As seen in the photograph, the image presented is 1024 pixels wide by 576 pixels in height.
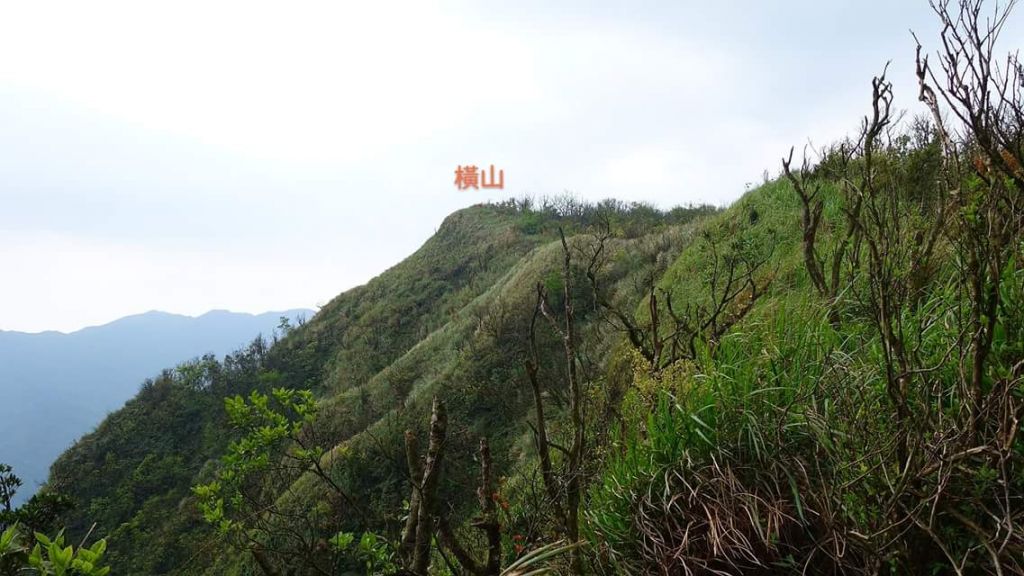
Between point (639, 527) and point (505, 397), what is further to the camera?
point (505, 397)

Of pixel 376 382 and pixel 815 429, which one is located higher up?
pixel 815 429

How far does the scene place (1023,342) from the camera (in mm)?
1457

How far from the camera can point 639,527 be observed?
1685mm

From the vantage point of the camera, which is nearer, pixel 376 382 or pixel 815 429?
pixel 815 429

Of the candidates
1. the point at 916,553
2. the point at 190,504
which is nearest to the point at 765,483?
the point at 916,553

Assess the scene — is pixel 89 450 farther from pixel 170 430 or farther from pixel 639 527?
pixel 639 527

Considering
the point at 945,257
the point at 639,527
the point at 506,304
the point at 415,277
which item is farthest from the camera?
the point at 415,277

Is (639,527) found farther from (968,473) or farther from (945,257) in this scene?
(945,257)

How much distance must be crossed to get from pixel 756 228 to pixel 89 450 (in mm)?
31900

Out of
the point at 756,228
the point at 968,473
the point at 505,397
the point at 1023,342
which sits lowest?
the point at 505,397

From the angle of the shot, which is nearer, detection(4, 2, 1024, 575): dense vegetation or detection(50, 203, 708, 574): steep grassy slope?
detection(4, 2, 1024, 575): dense vegetation

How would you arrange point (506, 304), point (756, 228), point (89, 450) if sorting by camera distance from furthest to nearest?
point (89, 450) < point (506, 304) < point (756, 228)

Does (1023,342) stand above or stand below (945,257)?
below

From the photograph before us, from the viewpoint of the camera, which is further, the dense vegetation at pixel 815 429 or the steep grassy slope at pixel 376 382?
the steep grassy slope at pixel 376 382
